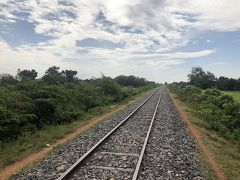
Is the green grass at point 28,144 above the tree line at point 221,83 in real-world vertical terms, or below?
below

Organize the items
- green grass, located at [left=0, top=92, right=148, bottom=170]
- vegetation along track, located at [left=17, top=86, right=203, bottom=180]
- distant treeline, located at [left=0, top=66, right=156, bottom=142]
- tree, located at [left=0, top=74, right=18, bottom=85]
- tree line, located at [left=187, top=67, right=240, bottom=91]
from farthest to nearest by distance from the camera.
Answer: tree line, located at [left=187, top=67, right=240, bottom=91], tree, located at [left=0, top=74, right=18, bottom=85], distant treeline, located at [left=0, top=66, right=156, bottom=142], green grass, located at [left=0, top=92, right=148, bottom=170], vegetation along track, located at [left=17, top=86, right=203, bottom=180]

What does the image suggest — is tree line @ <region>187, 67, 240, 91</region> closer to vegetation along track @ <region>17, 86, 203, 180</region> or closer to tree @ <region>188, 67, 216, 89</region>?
tree @ <region>188, 67, 216, 89</region>

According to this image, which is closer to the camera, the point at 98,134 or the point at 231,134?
the point at 98,134

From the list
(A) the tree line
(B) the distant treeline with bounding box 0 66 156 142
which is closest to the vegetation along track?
(B) the distant treeline with bounding box 0 66 156 142

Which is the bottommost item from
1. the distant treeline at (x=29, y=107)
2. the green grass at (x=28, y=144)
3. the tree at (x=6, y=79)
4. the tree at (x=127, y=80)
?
the green grass at (x=28, y=144)

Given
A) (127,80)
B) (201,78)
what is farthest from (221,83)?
(127,80)

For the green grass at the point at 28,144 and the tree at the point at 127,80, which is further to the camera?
the tree at the point at 127,80

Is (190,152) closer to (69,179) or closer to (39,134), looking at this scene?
(69,179)

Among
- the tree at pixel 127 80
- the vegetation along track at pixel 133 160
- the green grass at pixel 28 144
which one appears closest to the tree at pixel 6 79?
the green grass at pixel 28 144

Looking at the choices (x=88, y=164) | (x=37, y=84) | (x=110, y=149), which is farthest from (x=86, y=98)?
(x=88, y=164)

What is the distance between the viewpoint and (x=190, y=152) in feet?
34.0

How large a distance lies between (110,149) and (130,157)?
1.22 meters

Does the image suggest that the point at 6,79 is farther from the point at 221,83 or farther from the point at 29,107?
the point at 221,83

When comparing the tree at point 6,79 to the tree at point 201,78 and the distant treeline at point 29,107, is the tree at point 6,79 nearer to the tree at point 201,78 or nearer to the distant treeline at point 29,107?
the distant treeline at point 29,107
